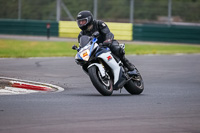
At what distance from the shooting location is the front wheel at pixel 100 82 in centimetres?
995

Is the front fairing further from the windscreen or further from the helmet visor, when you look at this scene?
the helmet visor

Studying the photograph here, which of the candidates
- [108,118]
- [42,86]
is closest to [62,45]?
[42,86]

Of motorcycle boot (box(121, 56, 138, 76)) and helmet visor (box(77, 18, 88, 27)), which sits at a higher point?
helmet visor (box(77, 18, 88, 27))

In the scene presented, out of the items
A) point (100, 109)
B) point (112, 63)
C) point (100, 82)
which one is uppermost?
point (112, 63)

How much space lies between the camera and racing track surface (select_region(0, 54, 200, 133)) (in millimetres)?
7031

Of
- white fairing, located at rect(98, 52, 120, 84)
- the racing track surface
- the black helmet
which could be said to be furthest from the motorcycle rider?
the racing track surface

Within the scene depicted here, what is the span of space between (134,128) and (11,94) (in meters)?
4.06

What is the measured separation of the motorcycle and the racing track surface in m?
0.25

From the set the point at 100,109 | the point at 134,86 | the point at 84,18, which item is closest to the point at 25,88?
the point at 84,18

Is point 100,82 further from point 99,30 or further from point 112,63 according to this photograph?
point 99,30

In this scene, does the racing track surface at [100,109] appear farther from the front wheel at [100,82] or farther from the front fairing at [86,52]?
the front fairing at [86,52]

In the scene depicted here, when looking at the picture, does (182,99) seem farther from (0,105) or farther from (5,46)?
(5,46)

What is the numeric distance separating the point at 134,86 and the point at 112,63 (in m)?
0.88

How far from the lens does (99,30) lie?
10.8 metres
